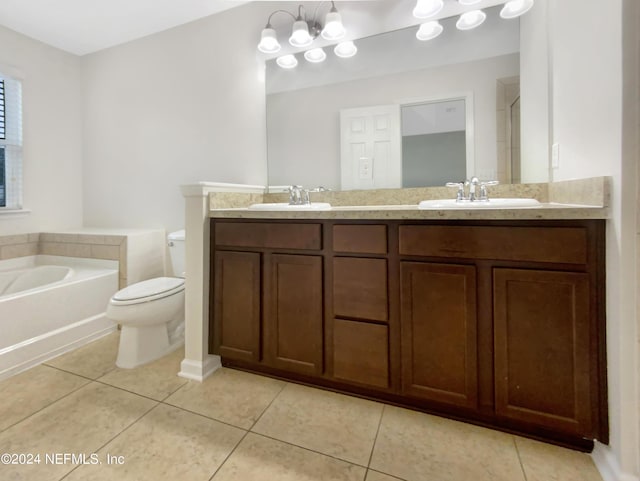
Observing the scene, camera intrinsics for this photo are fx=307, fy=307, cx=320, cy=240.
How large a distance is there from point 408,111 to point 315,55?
2.50ft

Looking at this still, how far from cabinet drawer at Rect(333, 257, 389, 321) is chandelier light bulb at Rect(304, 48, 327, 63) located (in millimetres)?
1440

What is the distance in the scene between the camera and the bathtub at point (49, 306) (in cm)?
171

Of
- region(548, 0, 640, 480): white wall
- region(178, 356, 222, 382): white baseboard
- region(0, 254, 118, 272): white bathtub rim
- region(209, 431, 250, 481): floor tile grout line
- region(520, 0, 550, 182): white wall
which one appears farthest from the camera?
region(0, 254, 118, 272): white bathtub rim

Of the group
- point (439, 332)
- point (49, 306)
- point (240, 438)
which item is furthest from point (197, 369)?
point (439, 332)

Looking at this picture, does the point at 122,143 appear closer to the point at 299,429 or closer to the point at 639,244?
the point at 299,429

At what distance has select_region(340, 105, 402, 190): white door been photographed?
184cm

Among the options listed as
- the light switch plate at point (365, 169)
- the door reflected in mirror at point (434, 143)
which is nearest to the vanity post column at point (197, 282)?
the light switch plate at point (365, 169)

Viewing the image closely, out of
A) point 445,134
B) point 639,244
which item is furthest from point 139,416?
point 445,134

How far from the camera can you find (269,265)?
153 cm

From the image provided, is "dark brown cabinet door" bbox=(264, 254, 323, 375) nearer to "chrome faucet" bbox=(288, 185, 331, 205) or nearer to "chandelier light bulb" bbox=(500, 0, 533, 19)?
"chrome faucet" bbox=(288, 185, 331, 205)

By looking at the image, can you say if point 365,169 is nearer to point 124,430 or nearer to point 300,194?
point 300,194

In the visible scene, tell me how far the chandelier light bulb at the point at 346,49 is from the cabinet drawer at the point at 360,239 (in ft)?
4.14

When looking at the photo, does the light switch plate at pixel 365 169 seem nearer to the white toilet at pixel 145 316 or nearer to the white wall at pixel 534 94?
the white wall at pixel 534 94

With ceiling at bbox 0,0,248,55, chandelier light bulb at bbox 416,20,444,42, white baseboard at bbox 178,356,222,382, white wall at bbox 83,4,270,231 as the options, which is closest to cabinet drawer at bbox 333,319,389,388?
white baseboard at bbox 178,356,222,382
